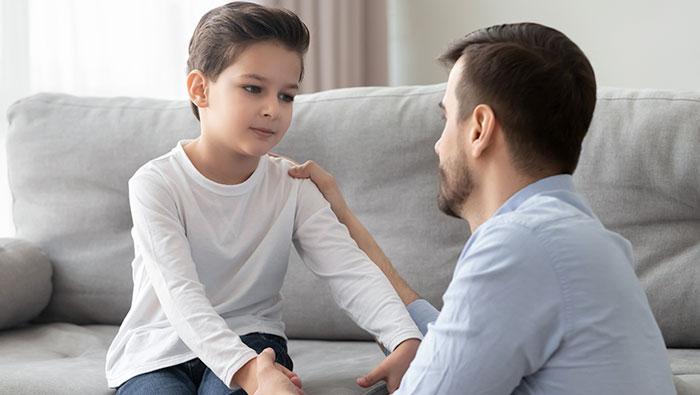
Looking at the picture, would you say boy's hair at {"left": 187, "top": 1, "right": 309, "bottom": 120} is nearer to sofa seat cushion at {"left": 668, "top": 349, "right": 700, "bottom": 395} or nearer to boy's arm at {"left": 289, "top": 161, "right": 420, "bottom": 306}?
boy's arm at {"left": 289, "top": 161, "right": 420, "bottom": 306}

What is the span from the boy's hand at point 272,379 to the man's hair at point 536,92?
524 mm

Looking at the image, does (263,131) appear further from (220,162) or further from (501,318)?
(501,318)

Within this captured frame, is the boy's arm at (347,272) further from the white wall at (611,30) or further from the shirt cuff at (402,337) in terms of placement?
the white wall at (611,30)

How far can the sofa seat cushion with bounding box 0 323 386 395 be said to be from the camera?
1.83 meters

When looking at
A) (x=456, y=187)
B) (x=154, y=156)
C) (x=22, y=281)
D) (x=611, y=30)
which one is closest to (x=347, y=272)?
(x=456, y=187)

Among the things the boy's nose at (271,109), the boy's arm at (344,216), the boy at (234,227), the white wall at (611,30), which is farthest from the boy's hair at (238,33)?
the white wall at (611,30)

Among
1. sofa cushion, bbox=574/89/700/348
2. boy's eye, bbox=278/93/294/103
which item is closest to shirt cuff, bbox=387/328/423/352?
boy's eye, bbox=278/93/294/103

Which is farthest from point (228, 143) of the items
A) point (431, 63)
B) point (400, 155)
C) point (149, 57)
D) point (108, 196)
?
point (431, 63)

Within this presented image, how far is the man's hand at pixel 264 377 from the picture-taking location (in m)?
1.60

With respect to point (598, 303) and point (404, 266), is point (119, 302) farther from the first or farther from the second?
point (598, 303)

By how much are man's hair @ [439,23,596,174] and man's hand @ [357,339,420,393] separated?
52 centimetres

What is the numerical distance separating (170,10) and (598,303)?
2.42m

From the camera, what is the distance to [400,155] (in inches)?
92.7

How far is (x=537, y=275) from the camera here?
1.16m
